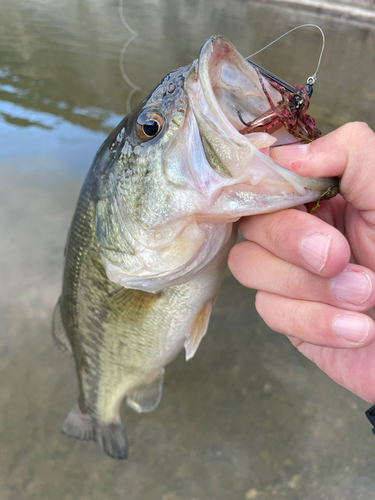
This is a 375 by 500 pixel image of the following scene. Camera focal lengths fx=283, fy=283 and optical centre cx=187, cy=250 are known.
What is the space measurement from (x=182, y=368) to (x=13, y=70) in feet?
19.2

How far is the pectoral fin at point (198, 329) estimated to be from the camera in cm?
118

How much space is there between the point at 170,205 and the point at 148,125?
225 mm

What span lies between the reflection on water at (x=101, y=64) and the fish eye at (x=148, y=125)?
8.48 ft

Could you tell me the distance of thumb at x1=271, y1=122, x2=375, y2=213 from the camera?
2.10 ft

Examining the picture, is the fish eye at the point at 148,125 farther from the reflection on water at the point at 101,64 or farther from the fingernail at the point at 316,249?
the reflection on water at the point at 101,64

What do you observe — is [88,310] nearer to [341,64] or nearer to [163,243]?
[163,243]

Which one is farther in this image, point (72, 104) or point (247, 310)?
point (72, 104)

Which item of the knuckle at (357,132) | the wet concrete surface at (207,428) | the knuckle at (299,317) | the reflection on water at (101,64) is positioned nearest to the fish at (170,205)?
the knuckle at (357,132)

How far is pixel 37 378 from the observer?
1.87 m

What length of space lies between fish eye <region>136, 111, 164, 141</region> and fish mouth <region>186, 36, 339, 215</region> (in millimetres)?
121

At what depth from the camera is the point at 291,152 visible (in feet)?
2.12

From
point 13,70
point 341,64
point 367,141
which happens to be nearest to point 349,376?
point 367,141

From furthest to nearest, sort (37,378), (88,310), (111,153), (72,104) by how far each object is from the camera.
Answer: (72,104), (37,378), (88,310), (111,153)

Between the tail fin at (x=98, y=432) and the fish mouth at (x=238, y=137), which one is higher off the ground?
the fish mouth at (x=238, y=137)
